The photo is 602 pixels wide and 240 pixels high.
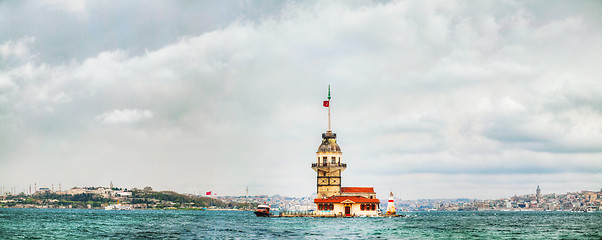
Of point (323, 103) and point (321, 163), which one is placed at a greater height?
point (323, 103)

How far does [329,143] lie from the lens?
108m

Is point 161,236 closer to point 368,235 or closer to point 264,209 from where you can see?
point 368,235

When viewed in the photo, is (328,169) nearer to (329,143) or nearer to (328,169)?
(328,169)

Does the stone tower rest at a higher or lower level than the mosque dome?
lower

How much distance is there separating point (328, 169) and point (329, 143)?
4577 millimetres

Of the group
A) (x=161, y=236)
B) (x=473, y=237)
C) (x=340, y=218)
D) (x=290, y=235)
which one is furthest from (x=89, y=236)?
(x=340, y=218)

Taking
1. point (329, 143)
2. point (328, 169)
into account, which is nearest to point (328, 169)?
point (328, 169)

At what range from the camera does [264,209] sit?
11669 cm

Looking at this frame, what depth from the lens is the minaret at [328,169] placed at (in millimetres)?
107125

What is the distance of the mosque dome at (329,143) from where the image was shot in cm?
10775

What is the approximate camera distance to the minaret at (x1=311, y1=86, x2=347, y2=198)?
Answer: 107 metres

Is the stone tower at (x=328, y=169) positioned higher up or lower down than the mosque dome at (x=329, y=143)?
lower down

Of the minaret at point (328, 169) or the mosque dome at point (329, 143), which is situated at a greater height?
the mosque dome at point (329, 143)

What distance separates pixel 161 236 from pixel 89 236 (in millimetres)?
7090
